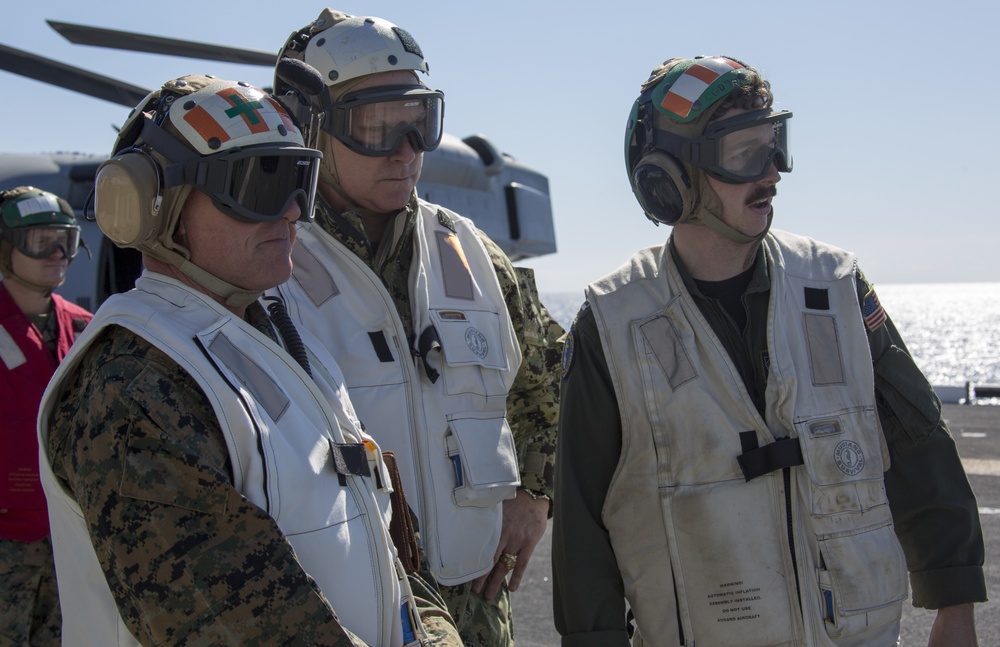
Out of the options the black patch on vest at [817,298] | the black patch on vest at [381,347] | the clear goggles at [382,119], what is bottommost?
the black patch on vest at [381,347]

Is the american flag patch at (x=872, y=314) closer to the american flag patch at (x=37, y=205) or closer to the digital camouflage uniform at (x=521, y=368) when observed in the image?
the digital camouflage uniform at (x=521, y=368)

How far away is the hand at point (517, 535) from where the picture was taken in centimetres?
286

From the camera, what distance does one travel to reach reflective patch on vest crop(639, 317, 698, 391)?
256 centimetres

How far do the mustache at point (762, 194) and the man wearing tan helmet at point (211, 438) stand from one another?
47.5 inches

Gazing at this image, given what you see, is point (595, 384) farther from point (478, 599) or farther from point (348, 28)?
point (348, 28)

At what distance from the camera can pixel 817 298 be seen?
8.76 ft

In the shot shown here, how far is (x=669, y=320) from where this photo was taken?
8.61 ft

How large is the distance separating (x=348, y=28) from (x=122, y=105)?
700 centimetres

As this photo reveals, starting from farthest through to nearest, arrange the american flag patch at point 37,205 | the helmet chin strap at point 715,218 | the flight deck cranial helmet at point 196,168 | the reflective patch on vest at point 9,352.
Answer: the american flag patch at point 37,205 < the reflective patch on vest at point 9,352 < the helmet chin strap at point 715,218 < the flight deck cranial helmet at point 196,168

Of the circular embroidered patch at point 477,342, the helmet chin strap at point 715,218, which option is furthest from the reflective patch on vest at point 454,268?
the helmet chin strap at point 715,218

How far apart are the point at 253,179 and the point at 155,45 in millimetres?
7524

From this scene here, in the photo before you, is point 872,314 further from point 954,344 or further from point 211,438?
point 954,344

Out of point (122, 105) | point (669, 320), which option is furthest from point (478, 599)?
point (122, 105)

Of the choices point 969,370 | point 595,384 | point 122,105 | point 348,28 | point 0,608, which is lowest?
point 969,370
